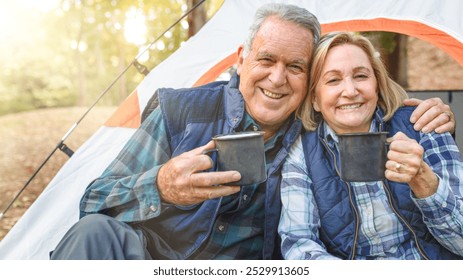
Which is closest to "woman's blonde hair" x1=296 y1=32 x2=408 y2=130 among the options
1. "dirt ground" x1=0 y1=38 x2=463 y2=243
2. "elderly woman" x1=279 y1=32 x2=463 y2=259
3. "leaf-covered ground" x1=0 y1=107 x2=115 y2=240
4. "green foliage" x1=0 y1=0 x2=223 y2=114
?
"elderly woman" x1=279 y1=32 x2=463 y2=259

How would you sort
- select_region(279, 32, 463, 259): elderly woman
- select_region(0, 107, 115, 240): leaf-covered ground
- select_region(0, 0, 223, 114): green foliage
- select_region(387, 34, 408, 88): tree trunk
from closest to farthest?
1. select_region(279, 32, 463, 259): elderly woman
2. select_region(0, 0, 223, 114): green foliage
3. select_region(387, 34, 408, 88): tree trunk
4. select_region(0, 107, 115, 240): leaf-covered ground

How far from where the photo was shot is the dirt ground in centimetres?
225

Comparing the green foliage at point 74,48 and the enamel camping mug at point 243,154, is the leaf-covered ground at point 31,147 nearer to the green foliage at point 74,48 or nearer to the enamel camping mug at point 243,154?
the green foliage at point 74,48

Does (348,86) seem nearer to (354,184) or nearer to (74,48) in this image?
(354,184)

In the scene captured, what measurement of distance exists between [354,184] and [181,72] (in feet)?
2.07

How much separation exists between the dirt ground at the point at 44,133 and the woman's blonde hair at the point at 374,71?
88 centimetres

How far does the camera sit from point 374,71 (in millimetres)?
1111

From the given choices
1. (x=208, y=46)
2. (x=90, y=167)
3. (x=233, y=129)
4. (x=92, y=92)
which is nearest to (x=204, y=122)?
(x=233, y=129)

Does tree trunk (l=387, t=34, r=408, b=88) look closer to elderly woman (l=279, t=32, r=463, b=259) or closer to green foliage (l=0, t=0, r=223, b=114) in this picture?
green foliage (l=0, t=0, r=223, b=114)

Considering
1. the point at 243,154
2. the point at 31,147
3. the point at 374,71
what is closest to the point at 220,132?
the point at 243,154

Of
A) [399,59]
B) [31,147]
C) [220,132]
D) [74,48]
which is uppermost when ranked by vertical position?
[74,48]

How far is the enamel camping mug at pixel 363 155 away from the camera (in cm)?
91

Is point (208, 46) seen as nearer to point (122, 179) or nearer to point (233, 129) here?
point (233, 129)

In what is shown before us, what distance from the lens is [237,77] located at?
1.21 m
